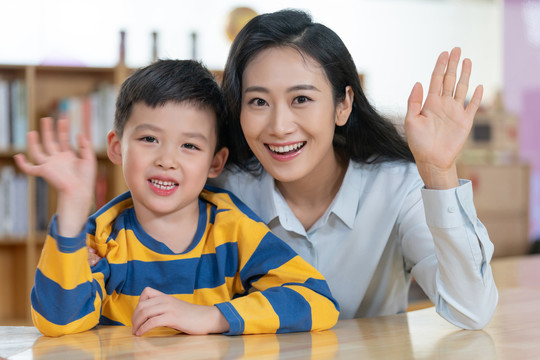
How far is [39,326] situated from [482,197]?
14.0 feet

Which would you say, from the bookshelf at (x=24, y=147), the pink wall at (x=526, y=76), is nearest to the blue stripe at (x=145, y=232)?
the bookshelf at (x=24, y=147)

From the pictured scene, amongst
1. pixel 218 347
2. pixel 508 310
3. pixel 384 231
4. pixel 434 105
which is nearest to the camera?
pixel 218 347

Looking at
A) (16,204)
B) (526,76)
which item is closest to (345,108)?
(16,204)

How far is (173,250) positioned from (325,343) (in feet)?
1.28

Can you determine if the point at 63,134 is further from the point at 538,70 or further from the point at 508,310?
the point at 538,70

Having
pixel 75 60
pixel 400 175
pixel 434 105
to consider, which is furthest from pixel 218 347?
pixel 75 60

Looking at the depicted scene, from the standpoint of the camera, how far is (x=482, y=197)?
15.9 ft

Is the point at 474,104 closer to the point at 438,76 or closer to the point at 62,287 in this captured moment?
the point at 438,76

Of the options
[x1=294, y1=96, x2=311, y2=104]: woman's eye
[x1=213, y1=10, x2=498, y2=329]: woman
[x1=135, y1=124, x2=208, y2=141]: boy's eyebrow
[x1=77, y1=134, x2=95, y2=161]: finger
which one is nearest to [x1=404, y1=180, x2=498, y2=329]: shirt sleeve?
[x1=213, y1=10, x2=498, y2=329]: woman

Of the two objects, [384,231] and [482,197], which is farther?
[482,197]

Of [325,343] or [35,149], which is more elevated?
[35,149]

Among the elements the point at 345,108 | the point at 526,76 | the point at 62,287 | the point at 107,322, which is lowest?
the point at 107,322

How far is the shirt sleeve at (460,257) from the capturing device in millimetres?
1110

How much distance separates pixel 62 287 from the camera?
3.36ft
